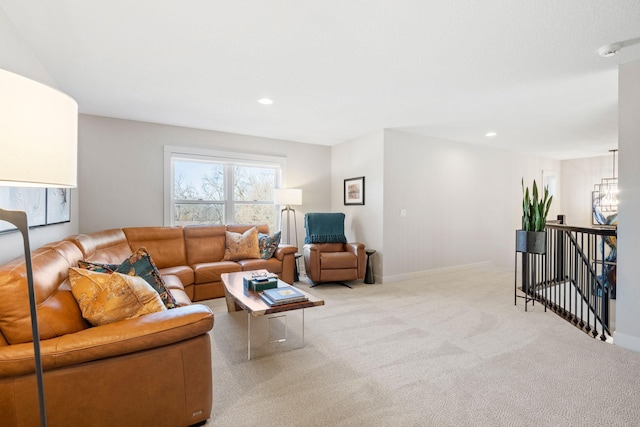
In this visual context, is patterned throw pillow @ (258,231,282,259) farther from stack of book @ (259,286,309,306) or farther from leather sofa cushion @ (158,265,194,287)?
stack of book @ (259,286,309,306)

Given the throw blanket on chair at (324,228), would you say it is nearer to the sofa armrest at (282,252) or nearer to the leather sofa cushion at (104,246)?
the sofa armrest at (282,252)

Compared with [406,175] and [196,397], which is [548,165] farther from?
[196,397]

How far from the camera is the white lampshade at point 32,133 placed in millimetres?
684

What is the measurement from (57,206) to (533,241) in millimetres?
5012

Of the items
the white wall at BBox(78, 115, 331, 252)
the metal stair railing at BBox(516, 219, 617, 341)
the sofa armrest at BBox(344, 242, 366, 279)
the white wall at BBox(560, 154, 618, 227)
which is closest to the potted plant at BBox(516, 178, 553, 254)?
the metal stair railing at BBox(516, 219, 617, 341)

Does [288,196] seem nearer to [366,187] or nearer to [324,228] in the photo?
[324,228]

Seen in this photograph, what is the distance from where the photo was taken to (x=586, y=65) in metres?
2.56

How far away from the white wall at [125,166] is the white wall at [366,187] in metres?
1.93

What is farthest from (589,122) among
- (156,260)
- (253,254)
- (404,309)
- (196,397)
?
(156,260)

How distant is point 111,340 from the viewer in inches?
54.2

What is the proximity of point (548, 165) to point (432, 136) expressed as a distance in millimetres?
4093

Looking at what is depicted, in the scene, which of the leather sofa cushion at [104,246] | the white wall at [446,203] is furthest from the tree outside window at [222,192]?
the white wall at [446,203]

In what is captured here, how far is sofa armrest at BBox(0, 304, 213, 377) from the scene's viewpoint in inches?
47.8

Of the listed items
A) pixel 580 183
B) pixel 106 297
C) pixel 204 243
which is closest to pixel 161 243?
pixel 204 243
